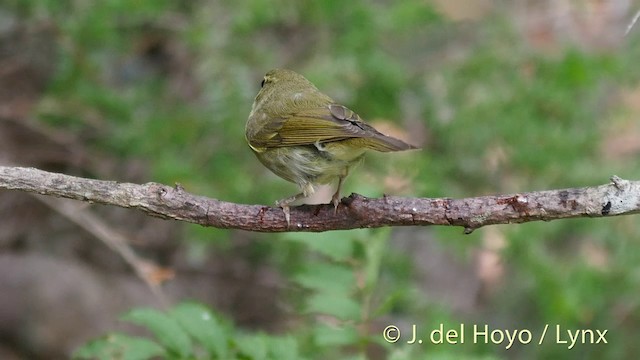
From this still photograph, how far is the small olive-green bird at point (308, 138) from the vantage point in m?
3.51

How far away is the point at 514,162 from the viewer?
5.62 metres

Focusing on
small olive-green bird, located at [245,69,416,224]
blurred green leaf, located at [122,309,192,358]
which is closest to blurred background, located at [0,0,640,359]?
→ small olive-green bird, located at [245,69,416,224]

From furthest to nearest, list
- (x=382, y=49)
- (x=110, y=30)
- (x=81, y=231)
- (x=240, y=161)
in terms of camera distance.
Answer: (x=81, y=231) → (x=382, y=49) → (x=240, y=161) → (x=110, y=30)

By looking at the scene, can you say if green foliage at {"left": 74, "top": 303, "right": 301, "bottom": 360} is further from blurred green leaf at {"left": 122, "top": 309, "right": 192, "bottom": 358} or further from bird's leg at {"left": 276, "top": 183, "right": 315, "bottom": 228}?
bird's leg at {"left": 276, "top": 183, "right": 315, "bottom": 228}

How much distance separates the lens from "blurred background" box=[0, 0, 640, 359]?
17.7 feet

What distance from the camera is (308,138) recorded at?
3.67 metres

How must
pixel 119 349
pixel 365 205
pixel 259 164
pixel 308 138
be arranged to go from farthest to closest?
pixel 259 164 < pixel 308 138 < pixel 119 349 < pixel 365 205

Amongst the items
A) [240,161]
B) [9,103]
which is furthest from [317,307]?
[9,103]

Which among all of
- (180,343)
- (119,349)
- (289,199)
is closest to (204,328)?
(180,343)

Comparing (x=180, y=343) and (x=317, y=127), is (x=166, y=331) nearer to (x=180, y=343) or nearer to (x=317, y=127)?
(x=180, y=343)

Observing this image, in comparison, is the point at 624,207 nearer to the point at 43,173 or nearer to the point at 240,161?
the point at 43,173

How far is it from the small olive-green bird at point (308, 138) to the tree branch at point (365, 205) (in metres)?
0.20

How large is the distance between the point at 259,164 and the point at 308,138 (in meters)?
2.39

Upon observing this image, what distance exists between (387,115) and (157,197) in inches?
120
